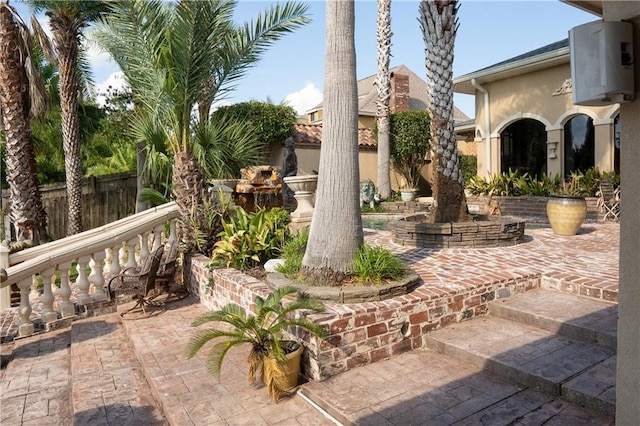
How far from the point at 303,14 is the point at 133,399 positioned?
6.53m

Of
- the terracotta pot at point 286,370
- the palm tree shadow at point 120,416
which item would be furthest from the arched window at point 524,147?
the palm tree shadow at point 120,416

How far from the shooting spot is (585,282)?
4535 millimetres

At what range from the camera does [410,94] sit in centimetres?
2781

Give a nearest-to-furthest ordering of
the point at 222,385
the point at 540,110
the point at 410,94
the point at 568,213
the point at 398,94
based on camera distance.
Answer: the point at 222,385 < the point at 568,213 < the point at 540,110 < the point at 398,94 < the point at 410,94

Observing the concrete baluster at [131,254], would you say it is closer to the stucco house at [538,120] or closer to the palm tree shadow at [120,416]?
the palm tree shadow at [120,416]

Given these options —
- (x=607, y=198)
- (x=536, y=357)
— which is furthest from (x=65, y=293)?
(x=607, y=198)

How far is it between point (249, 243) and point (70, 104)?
9.03 meters

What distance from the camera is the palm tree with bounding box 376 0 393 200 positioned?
16016 mm

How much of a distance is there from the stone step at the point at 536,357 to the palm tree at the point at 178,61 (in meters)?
4.44

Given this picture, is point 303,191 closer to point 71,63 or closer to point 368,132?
point 71,63

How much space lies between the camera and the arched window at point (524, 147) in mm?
13812

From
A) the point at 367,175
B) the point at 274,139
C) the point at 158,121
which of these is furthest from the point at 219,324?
the point at 367,175

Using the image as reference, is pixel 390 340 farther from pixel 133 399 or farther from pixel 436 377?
pixel 133 399

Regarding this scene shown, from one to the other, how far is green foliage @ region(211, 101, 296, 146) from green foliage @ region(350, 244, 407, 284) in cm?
1033
